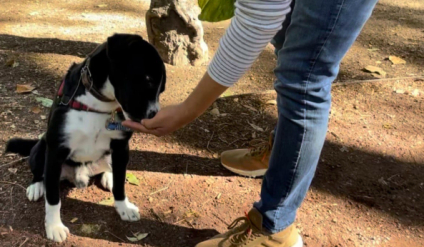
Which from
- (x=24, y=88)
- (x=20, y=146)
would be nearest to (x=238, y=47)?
(x=20, y=146)

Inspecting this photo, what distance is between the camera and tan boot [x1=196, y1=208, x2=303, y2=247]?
196cm

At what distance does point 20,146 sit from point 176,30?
1.74 metres

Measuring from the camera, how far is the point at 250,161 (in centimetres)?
270

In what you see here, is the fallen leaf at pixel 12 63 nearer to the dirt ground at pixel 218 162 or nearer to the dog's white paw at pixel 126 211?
the dirt ground at pixel 218 162

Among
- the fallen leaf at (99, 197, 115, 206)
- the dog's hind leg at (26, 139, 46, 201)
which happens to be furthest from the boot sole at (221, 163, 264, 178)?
the dog's hind leg at (26, 139, 46, 201)

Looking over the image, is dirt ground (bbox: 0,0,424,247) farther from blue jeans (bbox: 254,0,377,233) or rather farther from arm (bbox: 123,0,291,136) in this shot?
arm (bbox: 123,0,291,136)

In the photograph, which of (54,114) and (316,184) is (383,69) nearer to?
(316,184)

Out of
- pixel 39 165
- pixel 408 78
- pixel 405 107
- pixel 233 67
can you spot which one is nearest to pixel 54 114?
pixel 39 165

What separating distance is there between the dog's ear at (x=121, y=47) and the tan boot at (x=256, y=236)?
84 cm

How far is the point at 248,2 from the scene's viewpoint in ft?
4.62

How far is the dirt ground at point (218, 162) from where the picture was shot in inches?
90.9

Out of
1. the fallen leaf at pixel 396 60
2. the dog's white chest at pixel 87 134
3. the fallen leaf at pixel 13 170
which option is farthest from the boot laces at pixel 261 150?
the fallen leaf at pixel 396 60

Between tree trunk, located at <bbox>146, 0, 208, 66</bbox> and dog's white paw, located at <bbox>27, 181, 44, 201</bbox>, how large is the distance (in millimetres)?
1744

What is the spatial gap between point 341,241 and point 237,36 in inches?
51.2
